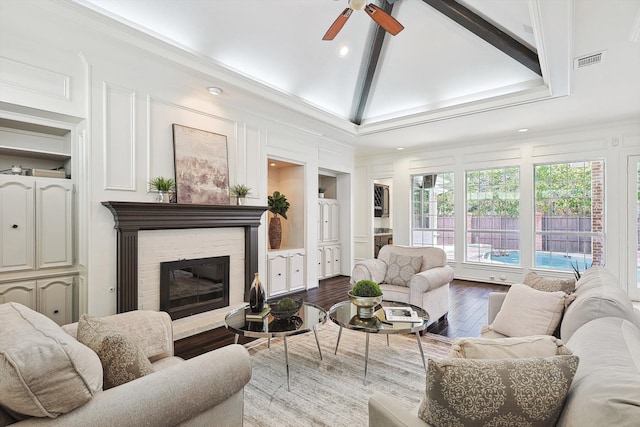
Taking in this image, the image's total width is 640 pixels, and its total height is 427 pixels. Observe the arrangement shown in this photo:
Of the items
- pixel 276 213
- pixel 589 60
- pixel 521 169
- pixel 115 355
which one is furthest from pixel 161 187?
pixel 521 169

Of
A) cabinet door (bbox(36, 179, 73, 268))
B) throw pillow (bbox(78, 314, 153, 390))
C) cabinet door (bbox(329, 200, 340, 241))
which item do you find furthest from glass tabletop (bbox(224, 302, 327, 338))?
cabinet door (bbox(329, 200, 340, 241))

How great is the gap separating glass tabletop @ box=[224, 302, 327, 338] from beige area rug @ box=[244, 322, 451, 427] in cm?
42

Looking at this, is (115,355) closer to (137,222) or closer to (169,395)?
(169,395)

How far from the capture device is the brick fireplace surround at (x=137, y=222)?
120 inches

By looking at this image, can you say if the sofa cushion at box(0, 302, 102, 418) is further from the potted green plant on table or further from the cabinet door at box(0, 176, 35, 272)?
the cabinet door at box(0, 176, 35, 272)

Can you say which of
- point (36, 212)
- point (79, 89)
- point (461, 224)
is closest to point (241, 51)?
point (79, 89)

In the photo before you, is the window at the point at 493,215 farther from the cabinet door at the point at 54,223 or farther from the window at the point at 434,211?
the cabinet door at the point at 54,223

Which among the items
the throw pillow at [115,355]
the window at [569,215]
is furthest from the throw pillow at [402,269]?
the window at [569,215]

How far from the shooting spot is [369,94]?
496 cm

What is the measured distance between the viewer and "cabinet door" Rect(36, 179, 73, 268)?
290cm

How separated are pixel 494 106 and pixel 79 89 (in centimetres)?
473

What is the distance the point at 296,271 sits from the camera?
525cm

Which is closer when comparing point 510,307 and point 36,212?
point 510,307

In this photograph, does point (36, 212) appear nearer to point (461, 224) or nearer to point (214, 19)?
point (214, 19)
